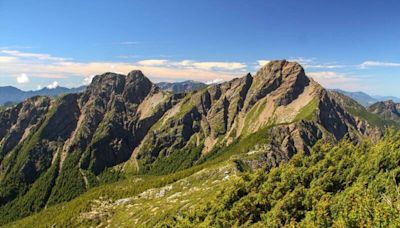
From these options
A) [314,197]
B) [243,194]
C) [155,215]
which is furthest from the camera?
[155,215]

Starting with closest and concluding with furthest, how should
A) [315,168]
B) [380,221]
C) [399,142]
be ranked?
[380,221], [399,142], [315,168]

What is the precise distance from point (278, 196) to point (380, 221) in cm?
5413

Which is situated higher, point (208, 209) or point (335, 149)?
point (335, 149)

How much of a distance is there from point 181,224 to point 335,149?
181ft

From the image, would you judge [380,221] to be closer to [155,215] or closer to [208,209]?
[208,209]

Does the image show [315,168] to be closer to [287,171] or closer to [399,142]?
[287,171]

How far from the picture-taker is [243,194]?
110812 millimetres

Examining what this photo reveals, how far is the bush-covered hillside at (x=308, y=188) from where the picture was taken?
75.6 m

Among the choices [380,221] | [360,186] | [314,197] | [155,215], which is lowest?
[155,215]

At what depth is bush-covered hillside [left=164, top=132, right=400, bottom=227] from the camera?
7562 cm

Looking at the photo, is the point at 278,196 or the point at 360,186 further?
the point at 278,196

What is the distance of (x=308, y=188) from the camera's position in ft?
314

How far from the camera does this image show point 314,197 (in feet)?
275

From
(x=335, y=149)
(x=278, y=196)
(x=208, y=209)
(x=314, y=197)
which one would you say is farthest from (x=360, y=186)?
(x=208, y=209)
